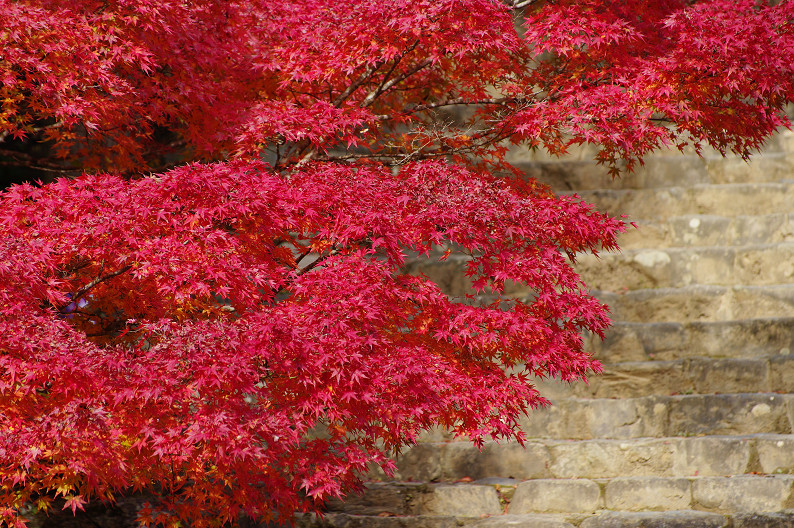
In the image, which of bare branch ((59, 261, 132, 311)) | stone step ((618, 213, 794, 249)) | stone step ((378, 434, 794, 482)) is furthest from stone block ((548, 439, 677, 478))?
bare branch ((59, 261, 132, 311))

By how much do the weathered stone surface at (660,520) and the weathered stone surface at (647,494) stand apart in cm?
19

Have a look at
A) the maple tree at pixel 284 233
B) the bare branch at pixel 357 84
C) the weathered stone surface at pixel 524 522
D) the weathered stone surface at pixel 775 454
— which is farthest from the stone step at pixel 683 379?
the bare branch at pixel 357 84

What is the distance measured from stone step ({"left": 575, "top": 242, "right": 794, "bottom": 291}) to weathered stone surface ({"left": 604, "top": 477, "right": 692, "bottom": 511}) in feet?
8.60

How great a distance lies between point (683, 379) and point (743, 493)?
4.15 feet


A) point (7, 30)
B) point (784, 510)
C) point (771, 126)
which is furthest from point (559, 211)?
point (7, 30)

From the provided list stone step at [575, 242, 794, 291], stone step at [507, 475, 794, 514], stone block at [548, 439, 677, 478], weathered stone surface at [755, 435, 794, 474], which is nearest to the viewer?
stone step at [507, 475, 794, 514]

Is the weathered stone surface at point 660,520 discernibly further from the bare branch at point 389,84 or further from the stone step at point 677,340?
the bare branch at point 389,84

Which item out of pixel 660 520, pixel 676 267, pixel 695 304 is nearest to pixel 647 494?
pixel 660 520

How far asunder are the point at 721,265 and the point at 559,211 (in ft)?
13.3

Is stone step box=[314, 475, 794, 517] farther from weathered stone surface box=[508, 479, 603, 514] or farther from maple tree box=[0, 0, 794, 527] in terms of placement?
maple tree box=[0, 0, 794, 527]

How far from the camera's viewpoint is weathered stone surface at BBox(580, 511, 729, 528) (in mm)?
4852

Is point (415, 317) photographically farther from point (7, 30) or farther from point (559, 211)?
point (7, 30)

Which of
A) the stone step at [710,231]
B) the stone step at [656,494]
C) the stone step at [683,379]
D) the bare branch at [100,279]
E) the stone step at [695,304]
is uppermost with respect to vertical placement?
the stone step at [710,231]

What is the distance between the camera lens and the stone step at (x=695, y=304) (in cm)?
702
